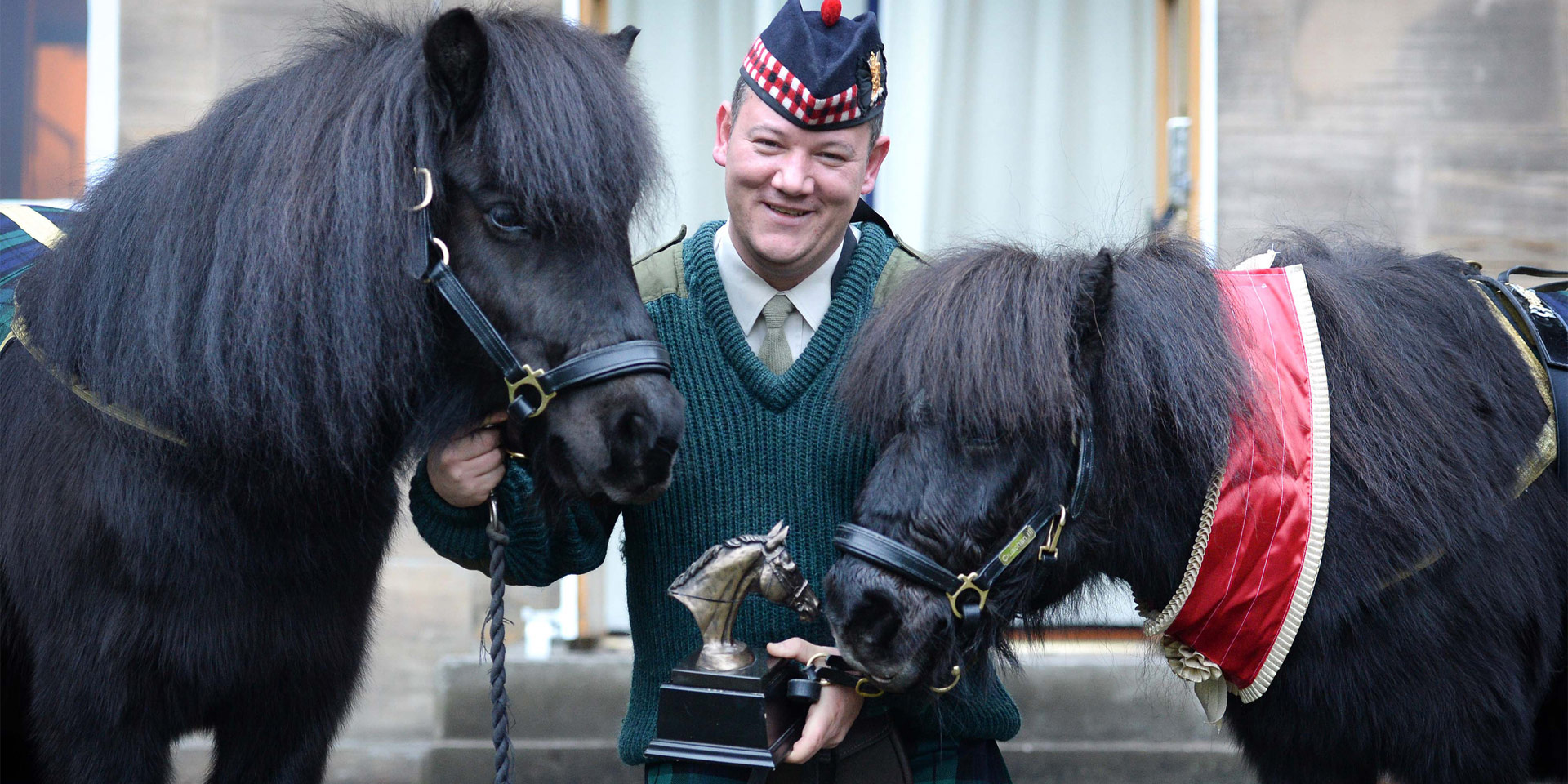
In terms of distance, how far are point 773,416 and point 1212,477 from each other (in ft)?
2.38

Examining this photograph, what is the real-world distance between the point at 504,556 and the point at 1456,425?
1.62 m

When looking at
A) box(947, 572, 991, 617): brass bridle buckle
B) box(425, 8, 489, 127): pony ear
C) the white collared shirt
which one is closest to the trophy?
box(947, 572, 991, 617): brass bridle buckle

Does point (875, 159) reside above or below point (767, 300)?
above

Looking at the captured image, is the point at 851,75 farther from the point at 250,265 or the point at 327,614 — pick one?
the point at 327,614

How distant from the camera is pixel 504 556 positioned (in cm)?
200

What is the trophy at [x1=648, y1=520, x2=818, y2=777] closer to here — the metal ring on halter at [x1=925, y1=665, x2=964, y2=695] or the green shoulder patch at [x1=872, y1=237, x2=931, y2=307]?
the metal ring on halter at [x1=925, y1=665, x2=964, y2=695]

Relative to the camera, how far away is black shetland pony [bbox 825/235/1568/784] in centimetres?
181

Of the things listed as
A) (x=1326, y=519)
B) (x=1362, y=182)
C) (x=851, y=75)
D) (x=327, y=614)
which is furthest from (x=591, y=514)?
(x=1362, y=182)

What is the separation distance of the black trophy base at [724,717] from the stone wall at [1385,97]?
2990mm

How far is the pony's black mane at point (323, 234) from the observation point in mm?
1816

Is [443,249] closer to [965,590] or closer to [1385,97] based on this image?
[965,590]

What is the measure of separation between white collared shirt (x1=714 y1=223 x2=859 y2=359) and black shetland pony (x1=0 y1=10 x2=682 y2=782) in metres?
0.28

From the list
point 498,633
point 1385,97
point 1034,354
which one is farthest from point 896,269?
point 1385,97

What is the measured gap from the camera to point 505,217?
186 centimetres
